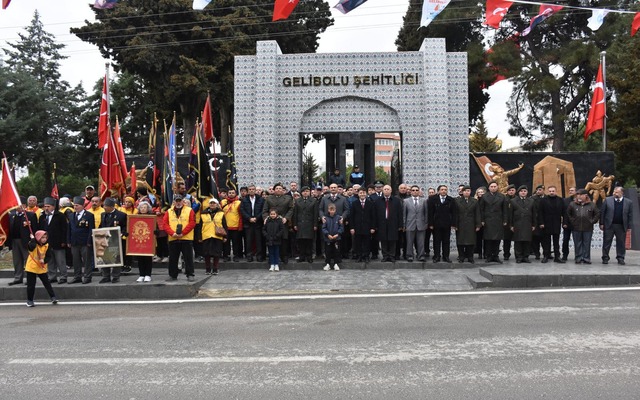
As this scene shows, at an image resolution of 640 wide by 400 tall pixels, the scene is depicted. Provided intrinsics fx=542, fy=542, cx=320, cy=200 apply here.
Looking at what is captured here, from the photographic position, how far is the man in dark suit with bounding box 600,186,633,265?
479 inches

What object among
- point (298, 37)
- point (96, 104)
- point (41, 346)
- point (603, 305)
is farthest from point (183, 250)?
point (96, 104)

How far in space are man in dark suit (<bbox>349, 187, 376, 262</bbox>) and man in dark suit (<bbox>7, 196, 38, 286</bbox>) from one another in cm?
682

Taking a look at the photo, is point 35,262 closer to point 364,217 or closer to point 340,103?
point 364,217

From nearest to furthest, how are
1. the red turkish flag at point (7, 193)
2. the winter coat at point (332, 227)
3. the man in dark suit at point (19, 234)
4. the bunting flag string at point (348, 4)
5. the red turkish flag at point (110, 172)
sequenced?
the red turkish flag at point (7, 193) → the man in dark suit at point (19, 234) → the winter coat at point (332, 227) → the red turkish flag at point (110, 172) → the bunting flag string at point (348, 4)

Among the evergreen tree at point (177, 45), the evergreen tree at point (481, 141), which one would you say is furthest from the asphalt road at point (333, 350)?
the evergreen tree at point (481, 141)

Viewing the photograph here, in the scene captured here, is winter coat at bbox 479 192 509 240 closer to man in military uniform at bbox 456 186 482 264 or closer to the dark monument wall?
man in military uniform at bbox 456 186 482 264

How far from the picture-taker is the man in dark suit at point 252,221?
13016mm

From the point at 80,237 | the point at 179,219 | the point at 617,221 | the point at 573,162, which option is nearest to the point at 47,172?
the point at 80,237

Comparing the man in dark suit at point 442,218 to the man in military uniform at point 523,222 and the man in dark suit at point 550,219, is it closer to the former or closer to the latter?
the man in military uniform at point 523,222

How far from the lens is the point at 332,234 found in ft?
41.0

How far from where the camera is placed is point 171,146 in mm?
13117

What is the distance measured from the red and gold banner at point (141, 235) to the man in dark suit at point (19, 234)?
6.18 ft

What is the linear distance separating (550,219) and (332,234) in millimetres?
5194

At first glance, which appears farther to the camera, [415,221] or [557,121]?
[557,121]
